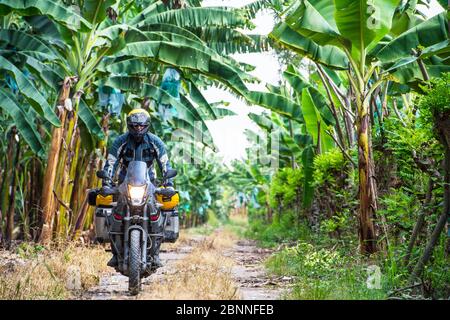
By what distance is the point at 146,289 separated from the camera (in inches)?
269

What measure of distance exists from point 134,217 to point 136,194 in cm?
24

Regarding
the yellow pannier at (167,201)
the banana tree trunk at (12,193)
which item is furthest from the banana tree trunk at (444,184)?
the banana tree trunk at (12,193)

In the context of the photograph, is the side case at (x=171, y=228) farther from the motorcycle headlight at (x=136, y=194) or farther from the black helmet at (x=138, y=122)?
the black helmet at (x=138, y=122)

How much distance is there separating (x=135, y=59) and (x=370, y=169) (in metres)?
5.82

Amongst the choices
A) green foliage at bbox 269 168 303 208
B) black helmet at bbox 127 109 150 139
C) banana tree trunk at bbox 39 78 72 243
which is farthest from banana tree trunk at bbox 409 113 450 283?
green foliage at bbox 269 168 303 208

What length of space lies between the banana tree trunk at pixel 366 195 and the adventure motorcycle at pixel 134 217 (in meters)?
3.11

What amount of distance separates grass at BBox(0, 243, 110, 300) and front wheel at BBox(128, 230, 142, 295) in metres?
0.64

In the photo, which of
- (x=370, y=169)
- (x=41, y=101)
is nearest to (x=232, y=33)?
(x=41, y=101)

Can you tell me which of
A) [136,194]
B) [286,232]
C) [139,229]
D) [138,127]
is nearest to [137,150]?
[138,127]

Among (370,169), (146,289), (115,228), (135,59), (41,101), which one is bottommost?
(146,289)

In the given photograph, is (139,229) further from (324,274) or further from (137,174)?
(324,274)
